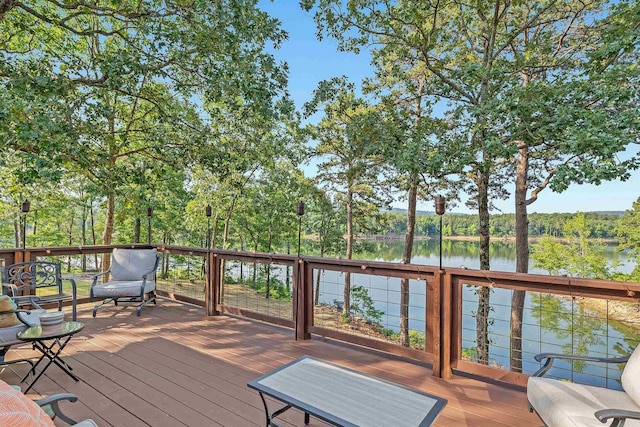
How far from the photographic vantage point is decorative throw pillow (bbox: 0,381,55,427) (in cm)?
99

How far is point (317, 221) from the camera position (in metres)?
14.4

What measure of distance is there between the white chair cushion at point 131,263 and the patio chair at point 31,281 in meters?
0.79

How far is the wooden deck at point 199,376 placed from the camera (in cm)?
227

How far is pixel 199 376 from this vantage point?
2859 millimetres

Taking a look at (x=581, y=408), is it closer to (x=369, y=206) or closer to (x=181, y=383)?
(x=181, y=383)

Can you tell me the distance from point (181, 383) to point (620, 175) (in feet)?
22.3

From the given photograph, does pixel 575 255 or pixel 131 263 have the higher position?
pixel 131 263

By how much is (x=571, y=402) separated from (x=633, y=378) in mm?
431

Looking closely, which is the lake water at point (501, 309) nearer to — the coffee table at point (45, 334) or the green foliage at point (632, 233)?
the green foliage at point (632, 233)

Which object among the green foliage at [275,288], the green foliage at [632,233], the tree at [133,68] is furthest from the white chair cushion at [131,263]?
the green foliage at [632,233]

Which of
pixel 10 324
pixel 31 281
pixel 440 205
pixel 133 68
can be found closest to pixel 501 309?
pixel 440 205

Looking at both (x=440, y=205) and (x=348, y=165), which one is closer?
(x=440, y=205)

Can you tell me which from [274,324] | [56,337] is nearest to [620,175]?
[274,324]

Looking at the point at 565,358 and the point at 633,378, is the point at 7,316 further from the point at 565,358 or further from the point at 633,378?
the point at 633,378
